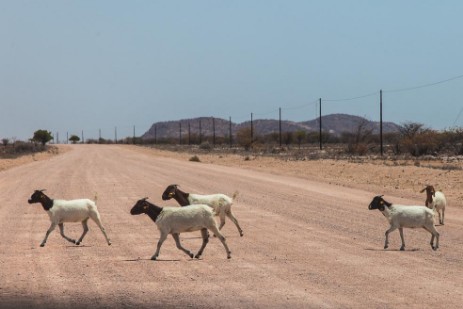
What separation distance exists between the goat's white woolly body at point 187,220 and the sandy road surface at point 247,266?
2.10 feet

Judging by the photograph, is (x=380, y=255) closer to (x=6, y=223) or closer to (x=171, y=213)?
(x=171, y=213)

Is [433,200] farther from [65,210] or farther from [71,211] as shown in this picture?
[65,210]

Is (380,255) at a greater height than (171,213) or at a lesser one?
lesser

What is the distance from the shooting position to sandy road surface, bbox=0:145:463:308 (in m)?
10.2

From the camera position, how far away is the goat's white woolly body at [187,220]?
13.2 m

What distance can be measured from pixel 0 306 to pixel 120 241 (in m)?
6.40

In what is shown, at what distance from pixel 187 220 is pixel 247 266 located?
1.42 m

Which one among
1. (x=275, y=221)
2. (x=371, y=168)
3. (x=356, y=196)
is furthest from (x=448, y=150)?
(x=275, y=221)

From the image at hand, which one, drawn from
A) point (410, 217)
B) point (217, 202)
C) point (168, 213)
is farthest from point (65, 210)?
point (410, 217)

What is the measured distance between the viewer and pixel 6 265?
13086 millimetres

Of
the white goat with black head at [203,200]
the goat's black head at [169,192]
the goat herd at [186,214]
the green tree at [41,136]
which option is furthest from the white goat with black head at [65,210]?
the green tree at [41,136]

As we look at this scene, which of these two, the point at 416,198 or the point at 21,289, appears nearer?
the point at 21,289

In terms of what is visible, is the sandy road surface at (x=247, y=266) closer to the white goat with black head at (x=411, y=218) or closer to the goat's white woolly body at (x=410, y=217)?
the white goat with black head at (x=411, y=218)

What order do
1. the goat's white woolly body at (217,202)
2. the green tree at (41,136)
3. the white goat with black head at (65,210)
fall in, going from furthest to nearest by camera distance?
the green tree at (41,136), the goat's white woolly body at (217,202), the white goat with black head at (65,210)
